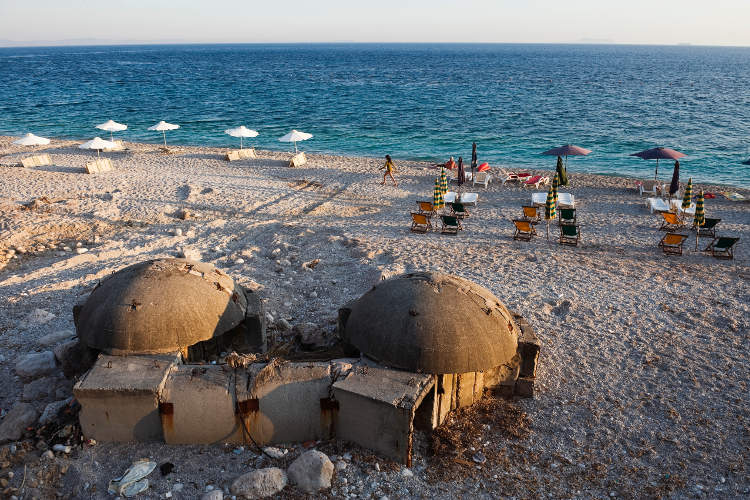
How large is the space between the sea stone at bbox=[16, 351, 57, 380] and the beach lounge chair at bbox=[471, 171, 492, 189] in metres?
17.4

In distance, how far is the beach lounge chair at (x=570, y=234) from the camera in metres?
14.9

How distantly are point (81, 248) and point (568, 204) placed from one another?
15.9 m

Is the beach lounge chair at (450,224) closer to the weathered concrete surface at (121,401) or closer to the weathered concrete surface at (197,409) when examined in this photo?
the weathered concrete surface at (197,409)

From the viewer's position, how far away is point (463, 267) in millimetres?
13156

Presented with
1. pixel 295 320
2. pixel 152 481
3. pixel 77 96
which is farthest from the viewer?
pixel 77 96

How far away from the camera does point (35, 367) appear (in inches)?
319

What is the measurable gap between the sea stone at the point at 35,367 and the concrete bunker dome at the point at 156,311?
0.91m

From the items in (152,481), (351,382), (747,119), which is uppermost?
(747,119)

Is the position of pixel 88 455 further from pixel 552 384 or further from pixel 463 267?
pixel 463 267

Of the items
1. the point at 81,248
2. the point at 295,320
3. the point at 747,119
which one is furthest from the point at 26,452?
the point at 747,119

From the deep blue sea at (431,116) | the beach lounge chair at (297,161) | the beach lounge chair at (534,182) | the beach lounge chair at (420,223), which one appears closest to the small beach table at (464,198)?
the beach lounge chair at (420,223)

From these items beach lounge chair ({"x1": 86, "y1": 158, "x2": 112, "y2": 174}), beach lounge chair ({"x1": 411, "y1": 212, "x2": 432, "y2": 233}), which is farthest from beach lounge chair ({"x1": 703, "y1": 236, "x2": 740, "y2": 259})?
beach lounge chair ({"x1": 86, "y1": 158, "x2": 112, "y2": 174})

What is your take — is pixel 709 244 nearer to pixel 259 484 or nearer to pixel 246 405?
pixel 246 405

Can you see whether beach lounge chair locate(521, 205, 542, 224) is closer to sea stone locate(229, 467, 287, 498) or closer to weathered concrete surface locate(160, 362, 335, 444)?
weathered concrete surface locate(160, 362, 335, 444)
